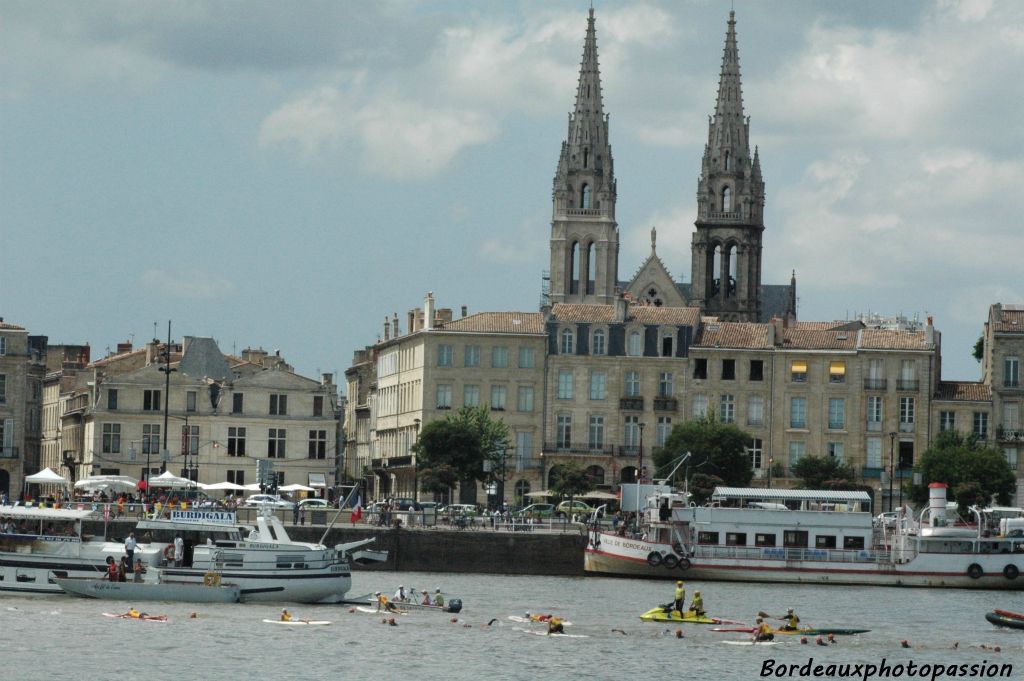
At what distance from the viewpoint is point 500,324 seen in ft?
427

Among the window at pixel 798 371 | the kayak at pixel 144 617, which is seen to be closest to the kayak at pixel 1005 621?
the kayak at pixel 144 617

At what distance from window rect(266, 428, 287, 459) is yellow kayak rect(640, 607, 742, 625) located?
5935cm

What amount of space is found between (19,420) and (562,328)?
2857 cm

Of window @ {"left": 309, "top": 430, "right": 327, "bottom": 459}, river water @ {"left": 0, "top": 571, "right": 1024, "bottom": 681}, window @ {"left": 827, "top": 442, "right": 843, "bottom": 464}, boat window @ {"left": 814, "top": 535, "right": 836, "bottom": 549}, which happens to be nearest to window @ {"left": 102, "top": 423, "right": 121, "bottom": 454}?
window @ {"left": 309, "top": 430, "right": 327, "bottom": 459}

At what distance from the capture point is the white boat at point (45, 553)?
249ft

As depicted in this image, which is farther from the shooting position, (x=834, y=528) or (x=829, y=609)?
(x=834, y=528)

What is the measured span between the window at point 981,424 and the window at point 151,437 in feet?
140

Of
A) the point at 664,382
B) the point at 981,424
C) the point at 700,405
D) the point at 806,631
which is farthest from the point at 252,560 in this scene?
the point at 981,424

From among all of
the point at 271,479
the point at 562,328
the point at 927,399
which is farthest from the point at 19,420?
the point at 927,399

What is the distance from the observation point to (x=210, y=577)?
2972 inches

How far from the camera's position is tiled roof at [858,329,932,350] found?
127125 mm

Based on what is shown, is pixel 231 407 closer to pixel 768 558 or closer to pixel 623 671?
pixel 768 558

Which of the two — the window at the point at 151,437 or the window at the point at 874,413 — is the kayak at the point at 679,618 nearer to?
the window at the point at 874,413

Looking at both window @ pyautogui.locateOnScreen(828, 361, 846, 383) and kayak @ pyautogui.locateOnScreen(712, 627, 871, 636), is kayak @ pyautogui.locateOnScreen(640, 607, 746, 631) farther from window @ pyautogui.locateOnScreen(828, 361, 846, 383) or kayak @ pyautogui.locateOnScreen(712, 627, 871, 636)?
window @ pyautogui.locateOnScreen(828, 361, 846, 383)
